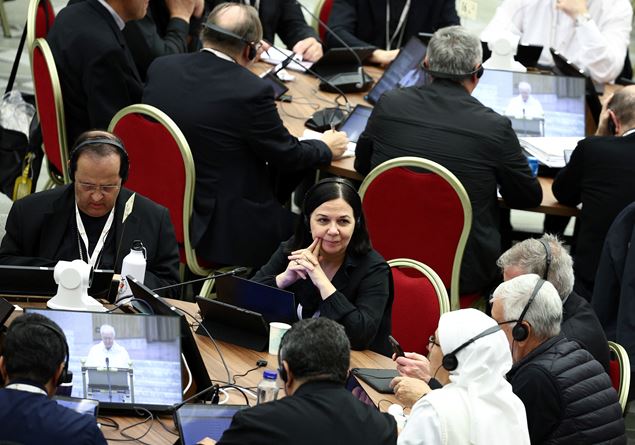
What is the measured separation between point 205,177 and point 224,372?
172 cm

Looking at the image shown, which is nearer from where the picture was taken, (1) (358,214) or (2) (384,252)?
(1) (358,214)

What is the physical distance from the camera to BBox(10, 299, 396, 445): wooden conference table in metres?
3.31

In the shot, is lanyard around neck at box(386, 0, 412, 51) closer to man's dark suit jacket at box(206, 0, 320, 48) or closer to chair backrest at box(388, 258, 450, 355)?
man's dark suit jacket at box(206, 0, 320, 48)

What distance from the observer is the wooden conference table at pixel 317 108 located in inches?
209

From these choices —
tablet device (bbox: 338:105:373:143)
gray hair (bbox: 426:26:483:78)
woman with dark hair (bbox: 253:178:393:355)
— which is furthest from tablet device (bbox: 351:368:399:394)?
tablet device (bbox: 338:105:373:143)

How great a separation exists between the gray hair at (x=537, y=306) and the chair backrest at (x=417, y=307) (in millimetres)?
517

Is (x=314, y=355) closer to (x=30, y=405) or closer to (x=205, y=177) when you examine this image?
(x=30, y=405)

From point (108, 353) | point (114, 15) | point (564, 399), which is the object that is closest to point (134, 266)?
point (108, 353)

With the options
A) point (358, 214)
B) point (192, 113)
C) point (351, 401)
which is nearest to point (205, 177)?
point (192, 113)

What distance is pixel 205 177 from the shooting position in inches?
207

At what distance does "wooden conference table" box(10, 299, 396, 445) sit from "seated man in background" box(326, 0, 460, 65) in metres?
3.31

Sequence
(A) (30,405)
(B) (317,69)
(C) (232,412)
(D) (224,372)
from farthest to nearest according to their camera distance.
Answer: (B) (317,69) < (D) (224,372) < (C) (232,412) < (A) (30,405)

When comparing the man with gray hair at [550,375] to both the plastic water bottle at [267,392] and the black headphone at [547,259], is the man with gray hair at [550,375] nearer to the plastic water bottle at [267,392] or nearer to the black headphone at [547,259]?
the black headphone at [547,259]

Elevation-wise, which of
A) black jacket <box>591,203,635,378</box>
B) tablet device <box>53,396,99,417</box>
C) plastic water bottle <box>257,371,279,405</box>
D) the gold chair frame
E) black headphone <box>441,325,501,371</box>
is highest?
black headphone <box>441,325,501,371</box>
